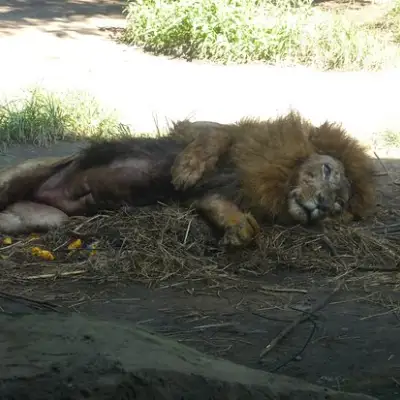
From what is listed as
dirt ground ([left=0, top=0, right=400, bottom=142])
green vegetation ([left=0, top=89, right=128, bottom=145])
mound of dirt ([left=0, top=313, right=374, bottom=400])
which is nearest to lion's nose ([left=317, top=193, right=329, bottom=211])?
mound of dirt ([left=0, top=313, right=374, bottom=400])

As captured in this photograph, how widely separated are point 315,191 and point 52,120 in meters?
3.83

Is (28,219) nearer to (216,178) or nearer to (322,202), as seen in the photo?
(216,178)

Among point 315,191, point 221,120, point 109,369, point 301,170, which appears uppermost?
point 109,369

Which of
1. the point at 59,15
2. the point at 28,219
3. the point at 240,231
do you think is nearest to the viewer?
the point at 240,231

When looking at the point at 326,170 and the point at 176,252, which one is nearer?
the point at 176,252

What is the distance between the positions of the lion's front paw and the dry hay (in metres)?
0.07

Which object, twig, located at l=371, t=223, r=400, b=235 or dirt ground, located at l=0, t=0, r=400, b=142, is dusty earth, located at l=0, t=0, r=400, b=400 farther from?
twig, located at l=371, t=223, r=400, b=235

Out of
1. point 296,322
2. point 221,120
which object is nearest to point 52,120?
point 221,120

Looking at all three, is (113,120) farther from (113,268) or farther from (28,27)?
(28,27)

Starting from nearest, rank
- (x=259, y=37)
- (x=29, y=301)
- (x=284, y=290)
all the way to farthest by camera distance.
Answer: (x=29, y=301)
(x=284, y=290)
(x=259, y=37)

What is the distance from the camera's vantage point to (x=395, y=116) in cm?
1005

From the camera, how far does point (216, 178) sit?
19.8 ft

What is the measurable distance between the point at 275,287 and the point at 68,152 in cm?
362

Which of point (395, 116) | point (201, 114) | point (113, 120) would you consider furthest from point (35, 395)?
point (395, 116)
